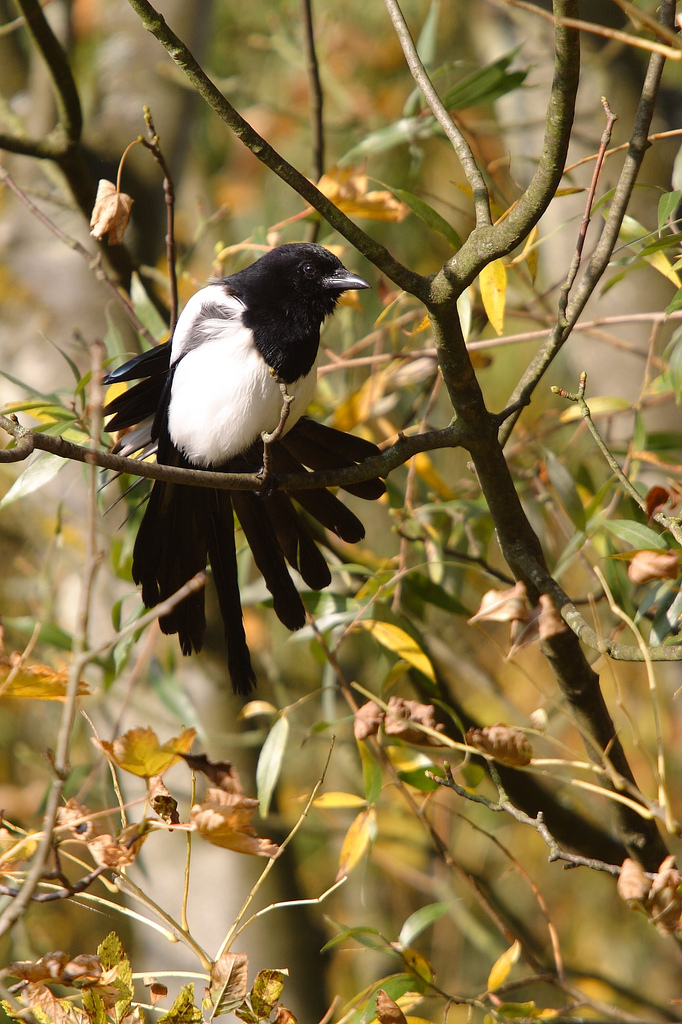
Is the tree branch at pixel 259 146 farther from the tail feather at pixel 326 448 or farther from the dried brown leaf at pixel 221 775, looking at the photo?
the dried brown leaf at pixel 221 775

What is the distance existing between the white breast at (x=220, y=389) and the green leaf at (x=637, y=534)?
61cm

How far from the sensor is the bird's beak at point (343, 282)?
1.83 metres

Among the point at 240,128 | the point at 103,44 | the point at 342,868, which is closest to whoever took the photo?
the point at 240,128

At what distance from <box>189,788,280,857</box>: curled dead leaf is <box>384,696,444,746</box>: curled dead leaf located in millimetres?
260

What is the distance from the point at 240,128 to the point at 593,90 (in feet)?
5.86

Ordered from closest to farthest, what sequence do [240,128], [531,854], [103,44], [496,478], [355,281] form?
[240,128] < [496,478] < [355,281] < [103,44] < [531,854]

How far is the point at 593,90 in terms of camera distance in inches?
99.5

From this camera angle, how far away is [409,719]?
1214 millimetres

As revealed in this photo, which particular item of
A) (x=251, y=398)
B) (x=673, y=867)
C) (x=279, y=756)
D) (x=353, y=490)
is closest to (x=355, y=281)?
(x=251, y=398)

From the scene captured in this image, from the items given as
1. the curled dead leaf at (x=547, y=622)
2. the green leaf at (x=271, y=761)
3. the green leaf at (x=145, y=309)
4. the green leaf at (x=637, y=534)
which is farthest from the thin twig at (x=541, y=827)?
the green leaf at (x=145, y=309)

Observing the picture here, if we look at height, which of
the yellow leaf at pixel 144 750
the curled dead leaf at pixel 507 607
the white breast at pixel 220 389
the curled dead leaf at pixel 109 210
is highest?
the curled dead leaf at pixel 109 210

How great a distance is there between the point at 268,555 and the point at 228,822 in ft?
3.00

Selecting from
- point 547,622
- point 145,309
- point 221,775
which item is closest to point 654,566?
point 547,622

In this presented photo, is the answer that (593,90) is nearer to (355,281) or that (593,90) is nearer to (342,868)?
(355,281)
